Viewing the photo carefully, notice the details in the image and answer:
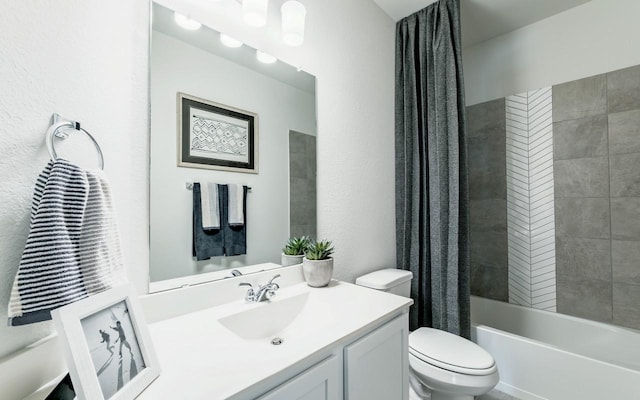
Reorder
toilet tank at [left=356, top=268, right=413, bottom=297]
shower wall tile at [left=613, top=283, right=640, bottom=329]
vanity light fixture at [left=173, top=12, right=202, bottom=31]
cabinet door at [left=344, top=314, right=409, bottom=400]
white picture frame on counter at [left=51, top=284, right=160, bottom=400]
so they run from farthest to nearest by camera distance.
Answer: shower wall tile at [left=613, top=283, right=640, bottom=329] < toilet tank at [left=356, top=268, right=413, bottom=297] < vanity light fixture at [left=173, top=12, right=202, bottom=31] < cabinet door at [left=344, top=314, right=409, bottom=400] < white picture frame on counter at [left=51, top=284, right=160, bottom=400]

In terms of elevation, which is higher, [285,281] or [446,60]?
[446,60]

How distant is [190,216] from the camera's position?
107 centimetres

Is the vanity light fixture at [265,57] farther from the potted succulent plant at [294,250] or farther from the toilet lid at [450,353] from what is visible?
the toilet lid at [450,353]

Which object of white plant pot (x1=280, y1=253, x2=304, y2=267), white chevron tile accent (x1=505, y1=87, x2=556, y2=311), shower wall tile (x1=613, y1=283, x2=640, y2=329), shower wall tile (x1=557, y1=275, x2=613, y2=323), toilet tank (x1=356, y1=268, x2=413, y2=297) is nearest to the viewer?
white plant pot (x1=280, y1=253, x2=304, y2=267)

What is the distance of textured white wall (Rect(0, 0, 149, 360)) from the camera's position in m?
0.64

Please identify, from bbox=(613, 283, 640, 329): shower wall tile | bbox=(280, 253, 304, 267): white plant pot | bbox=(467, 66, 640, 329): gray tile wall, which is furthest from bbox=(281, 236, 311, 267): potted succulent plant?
bbox=(613, 283, 640, 329): shower wall tile

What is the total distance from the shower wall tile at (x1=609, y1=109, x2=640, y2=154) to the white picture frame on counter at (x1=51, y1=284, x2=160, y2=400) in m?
2.74

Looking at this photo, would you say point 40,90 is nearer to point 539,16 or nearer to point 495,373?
point 495,373

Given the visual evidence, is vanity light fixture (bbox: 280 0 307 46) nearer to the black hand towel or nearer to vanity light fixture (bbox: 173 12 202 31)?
vanity light fixture (bbox: 173 12 202 31)

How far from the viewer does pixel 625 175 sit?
182 centimetres

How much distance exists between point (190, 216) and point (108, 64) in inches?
21.6

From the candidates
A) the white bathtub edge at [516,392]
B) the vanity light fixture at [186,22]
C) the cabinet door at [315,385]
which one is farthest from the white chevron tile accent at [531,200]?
the vanity light fixture at [186,22]

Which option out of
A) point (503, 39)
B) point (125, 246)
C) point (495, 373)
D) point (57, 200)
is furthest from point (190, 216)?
point (503, 39)

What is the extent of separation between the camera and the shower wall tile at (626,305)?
1760mm
